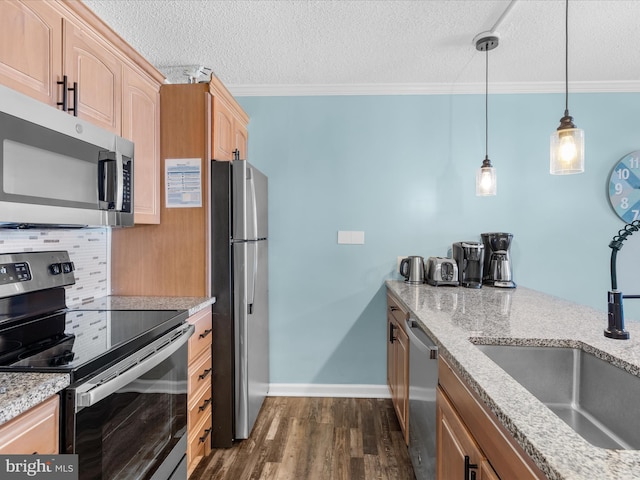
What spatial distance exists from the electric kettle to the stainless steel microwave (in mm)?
1823

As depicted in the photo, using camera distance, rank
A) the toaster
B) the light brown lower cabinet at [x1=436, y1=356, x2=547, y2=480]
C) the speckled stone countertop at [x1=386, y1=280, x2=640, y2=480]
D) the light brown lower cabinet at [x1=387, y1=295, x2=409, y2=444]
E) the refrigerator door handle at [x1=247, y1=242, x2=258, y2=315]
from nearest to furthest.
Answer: the speckled stone countertop at [x1=386, y1=280, x2=640, y2=480]
the light brown lower cabinet at [x1=436, y1=356, x2=547, y2=480]
the light brown lower cabinet at [x1=387, y1=295, x2=409, y2=444]
the refrigerator door handle at [x1=247, y1=242, x2=258, y2=315]
the toaster

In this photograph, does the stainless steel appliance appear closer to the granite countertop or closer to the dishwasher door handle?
the granite countertop

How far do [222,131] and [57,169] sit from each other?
3.63 ft

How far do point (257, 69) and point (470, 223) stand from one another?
1.96 metres

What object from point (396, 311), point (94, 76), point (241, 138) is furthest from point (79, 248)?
point (396, 311)

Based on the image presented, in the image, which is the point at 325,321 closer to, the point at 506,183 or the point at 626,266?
the point at 506,183

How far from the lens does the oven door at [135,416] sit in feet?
3.35

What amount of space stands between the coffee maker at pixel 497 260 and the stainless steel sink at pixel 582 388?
4.42ft

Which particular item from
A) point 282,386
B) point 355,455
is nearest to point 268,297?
point 282,386

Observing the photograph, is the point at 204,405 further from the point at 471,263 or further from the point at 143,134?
the point at 471,263

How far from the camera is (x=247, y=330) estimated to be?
2.15m

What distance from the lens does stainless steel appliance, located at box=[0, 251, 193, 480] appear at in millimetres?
1032

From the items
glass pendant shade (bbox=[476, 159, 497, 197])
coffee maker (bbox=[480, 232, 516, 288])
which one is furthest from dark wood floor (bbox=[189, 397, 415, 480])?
glass pendant shade (bbox=[476, 159, 497, 197])

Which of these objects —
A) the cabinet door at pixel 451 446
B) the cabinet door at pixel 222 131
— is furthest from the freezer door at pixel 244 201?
the cabinet door at pixel 451 446
